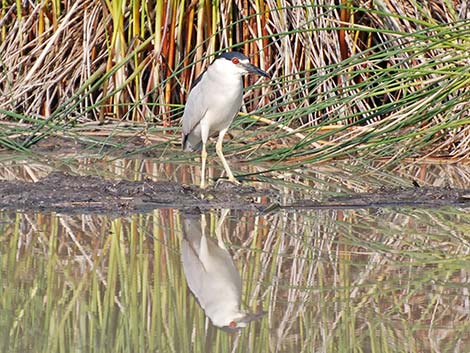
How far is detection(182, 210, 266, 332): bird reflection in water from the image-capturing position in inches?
114

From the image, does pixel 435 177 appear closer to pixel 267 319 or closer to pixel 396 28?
pixel 396 28

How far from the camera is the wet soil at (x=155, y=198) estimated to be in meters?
4.56

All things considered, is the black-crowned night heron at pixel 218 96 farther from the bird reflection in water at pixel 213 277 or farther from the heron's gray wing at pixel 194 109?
the bird reflection in water at pixel 213 277

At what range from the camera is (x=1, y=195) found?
468 cm

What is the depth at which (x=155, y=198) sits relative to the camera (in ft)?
15.6

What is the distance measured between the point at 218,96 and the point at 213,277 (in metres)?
2.50

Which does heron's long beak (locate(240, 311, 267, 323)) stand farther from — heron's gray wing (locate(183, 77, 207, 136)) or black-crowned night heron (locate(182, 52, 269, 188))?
heron's gray wing (locate(183, 77, 207, 136))

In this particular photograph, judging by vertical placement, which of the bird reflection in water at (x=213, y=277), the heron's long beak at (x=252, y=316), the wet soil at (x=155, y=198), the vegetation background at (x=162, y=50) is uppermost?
the vegetation background at (x=162, y=50)

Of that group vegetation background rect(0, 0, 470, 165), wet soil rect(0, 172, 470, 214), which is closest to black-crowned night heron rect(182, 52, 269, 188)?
wet soil rect(0, 172, 470, 214)

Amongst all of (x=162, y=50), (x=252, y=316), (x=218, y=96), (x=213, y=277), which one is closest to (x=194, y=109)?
(x=218, y=96)

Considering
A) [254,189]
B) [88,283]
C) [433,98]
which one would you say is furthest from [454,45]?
[88,283]

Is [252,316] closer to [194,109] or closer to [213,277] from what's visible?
[213,277]

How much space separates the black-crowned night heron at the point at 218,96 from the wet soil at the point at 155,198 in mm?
719

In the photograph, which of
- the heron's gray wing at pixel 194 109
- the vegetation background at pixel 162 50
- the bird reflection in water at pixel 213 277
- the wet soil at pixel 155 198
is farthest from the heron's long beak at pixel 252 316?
the vegetation background at pixel 162 50
